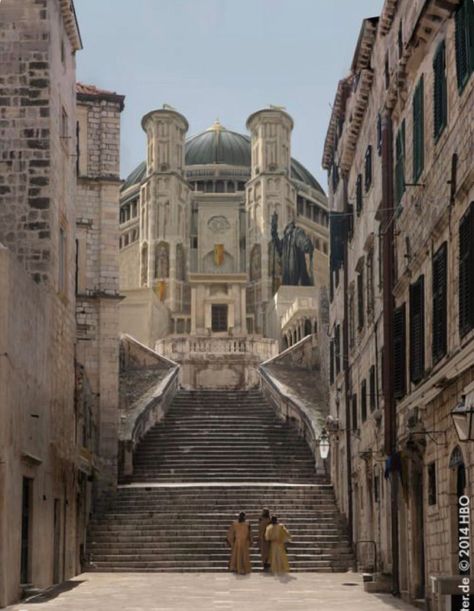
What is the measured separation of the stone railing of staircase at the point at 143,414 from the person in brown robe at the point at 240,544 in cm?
846

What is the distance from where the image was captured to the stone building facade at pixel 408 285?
607 inches

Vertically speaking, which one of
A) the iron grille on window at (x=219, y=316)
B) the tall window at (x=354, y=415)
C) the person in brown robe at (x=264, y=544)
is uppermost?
the iron grille on window at (x=219, y=316)

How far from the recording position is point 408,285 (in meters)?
19.7

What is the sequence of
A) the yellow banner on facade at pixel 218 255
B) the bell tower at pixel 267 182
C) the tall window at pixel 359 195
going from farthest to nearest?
the yellow banner on facade at pixel 218 255, the bell tower at pixel 267 182, the tall window at pixel 359 195

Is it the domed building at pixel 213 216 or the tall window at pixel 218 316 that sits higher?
the domed building at pixel 213 216

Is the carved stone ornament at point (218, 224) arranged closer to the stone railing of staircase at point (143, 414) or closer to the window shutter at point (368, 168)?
the stone railing of staircase at point (143, 414)

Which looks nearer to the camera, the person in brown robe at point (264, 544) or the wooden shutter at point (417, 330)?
the wooden shutter at point (417, 330)

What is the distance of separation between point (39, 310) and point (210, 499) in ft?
32.1

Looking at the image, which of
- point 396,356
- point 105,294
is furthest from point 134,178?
point 396,356

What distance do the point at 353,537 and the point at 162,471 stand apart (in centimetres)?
752

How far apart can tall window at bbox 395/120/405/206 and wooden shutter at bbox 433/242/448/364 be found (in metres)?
3.94

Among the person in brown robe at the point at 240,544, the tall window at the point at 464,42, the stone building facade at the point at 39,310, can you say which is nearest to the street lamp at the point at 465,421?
the tall window at the point at 464,42

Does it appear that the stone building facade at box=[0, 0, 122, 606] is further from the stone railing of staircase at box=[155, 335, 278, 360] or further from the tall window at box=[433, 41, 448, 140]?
the stone railing of staircase at box=[155, 335, 278, 360]

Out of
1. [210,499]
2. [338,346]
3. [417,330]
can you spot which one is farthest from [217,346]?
[417,330]
